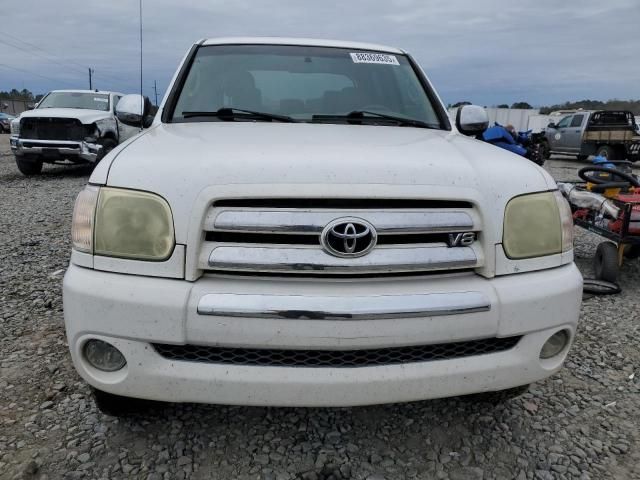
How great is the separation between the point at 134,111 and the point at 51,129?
28.6ft

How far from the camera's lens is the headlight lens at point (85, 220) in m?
1.81

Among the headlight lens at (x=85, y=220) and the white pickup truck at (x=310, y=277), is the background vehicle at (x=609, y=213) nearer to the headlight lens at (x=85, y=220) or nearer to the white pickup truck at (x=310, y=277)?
the white pickup truck at (x=310, y=277)

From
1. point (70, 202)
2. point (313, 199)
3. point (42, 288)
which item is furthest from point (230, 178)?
point (70, 202)

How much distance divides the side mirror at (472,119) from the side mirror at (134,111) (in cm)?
199

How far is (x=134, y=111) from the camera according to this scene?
329cm

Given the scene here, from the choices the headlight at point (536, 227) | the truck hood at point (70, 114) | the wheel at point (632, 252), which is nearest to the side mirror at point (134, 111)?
the headlight at point (536, 227)

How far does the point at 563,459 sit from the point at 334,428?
94cm

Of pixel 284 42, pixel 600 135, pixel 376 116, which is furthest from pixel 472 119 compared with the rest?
pixel 600 135

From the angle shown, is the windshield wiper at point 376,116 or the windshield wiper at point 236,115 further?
the windshield wiper at point 376,116

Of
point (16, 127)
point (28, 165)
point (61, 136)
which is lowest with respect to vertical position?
point (28, 165)

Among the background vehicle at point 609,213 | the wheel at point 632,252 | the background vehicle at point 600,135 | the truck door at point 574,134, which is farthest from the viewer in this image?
the truck door at point 574,134

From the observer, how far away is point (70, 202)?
26.9 ft

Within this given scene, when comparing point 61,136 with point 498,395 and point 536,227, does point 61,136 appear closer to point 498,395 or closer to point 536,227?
point 498,395

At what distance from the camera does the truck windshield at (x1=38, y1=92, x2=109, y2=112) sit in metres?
11.8
